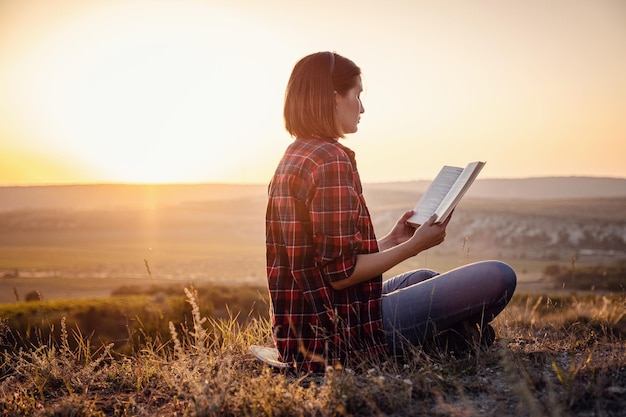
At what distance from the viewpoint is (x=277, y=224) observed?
2.96 m

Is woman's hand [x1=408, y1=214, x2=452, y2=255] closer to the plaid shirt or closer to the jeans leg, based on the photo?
the plaid shirt

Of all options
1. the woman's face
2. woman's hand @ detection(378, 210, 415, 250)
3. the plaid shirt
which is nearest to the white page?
the plaid shirt

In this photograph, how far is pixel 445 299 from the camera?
3.08 metres

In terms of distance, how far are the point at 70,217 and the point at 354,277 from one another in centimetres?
5323

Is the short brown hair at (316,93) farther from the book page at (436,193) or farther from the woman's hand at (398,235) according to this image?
the woman's hand at (398,235)

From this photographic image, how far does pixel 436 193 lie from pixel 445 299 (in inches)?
23.0

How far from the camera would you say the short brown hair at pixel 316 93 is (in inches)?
114

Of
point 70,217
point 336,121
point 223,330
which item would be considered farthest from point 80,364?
point 70,217

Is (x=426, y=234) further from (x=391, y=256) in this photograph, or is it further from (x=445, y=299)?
(x=445, y=299)

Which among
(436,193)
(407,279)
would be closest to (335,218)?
(436,193)

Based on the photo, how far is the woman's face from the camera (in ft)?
9.76

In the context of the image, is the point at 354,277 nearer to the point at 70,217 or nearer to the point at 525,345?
the point at 525,345

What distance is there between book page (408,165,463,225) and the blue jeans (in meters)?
0.35

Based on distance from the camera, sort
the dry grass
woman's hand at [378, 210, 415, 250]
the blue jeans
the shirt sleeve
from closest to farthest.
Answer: the dry grass
the shirt sleeve
the blue jeans
woman's hand at [378, 210, 415, 250]
